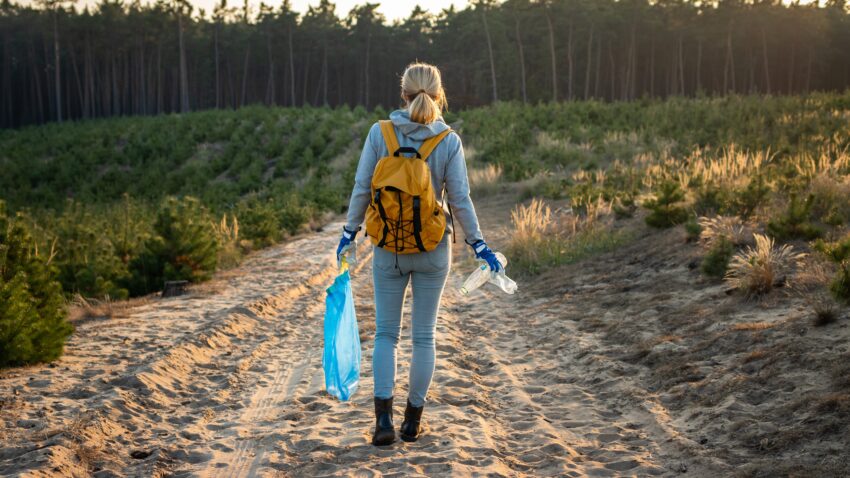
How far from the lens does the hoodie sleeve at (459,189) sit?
14.4 ft

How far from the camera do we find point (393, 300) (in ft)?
14.7

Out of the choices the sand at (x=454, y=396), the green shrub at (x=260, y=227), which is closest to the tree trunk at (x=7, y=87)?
the green shrub at (x=260, y=227)

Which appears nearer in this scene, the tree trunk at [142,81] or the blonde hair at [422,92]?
the blonde hair at [422,92]

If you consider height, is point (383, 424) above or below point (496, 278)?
below

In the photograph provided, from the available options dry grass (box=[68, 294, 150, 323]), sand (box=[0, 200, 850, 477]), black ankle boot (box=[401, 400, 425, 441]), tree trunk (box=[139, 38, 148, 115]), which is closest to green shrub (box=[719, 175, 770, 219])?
sand (box=[0, 200, 850, 477])

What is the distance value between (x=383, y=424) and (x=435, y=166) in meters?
1.66

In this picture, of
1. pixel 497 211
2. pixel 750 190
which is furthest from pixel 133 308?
pixel 497 211

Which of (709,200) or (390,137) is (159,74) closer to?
(709,200)

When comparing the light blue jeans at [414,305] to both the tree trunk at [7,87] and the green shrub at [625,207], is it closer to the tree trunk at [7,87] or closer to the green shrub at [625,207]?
the green shrub at [625,207]

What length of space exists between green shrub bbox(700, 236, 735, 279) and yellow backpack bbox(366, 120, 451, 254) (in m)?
5.11

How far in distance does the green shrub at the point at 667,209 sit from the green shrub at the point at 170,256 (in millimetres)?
7087

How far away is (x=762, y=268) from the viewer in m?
7.23

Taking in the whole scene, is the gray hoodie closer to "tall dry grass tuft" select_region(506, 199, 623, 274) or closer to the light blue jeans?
the light blue jeans

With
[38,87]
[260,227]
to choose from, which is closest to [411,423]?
[260,227]
